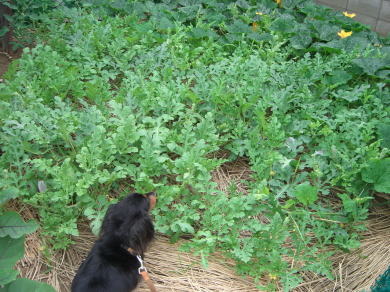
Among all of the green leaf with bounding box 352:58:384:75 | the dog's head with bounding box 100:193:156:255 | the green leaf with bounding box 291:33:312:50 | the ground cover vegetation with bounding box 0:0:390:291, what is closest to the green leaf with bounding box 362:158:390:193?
the ground cover vegetation with bounding box 0:0:390:291

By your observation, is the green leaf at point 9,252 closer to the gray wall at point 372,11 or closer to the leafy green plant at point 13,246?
the leafy green plant at point 13,246

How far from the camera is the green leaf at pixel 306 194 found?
2889 mm

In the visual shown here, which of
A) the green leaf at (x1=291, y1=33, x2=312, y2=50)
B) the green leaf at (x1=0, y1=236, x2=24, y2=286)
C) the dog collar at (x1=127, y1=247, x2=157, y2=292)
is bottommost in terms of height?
the dog collar at (x1=127, y1=247, x2=157, y2=292)

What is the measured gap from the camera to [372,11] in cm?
590

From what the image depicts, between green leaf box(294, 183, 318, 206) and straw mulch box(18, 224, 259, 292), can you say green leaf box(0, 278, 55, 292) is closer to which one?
straw mulch box(18, 224, 259, 292)

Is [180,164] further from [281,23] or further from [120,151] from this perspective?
[281,23]

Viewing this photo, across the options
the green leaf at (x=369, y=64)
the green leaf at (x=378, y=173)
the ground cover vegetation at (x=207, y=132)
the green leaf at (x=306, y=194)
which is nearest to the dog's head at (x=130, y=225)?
the ground cover vegetation at (x=207, y=132)

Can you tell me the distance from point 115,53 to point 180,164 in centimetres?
172

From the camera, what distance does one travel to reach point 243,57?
4.26 meters

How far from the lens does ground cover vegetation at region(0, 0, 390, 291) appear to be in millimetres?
2768

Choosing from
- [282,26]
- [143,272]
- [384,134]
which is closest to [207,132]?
[143,272]

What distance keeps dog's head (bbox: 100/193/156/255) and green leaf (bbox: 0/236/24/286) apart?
0.43m

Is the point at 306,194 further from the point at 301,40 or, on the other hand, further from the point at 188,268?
the point at 301,40

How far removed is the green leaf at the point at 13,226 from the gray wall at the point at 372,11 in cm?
530
